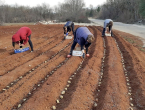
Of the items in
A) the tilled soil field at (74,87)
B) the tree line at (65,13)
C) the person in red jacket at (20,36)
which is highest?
the tree line at (65,13)

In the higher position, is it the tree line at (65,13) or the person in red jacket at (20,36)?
the tree line at (65,13)

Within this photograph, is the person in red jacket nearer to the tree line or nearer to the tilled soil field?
the tilled soil field

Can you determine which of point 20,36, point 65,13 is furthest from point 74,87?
point 65,13

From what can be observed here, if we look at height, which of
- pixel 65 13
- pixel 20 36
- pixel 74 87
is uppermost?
pixel 65 13

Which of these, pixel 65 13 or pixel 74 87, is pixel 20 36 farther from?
pixel 65 13

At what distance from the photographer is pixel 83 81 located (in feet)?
12.5

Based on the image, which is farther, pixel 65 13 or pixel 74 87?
pixel 65 13

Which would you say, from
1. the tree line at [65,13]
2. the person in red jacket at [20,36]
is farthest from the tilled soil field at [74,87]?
the tree line at [65,13]

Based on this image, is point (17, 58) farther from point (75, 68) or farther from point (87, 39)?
point (87, 39)

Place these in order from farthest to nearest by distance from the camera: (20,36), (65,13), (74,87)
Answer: (65,13), (20,36), (74,87)

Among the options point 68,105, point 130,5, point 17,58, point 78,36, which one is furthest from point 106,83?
point 130,5

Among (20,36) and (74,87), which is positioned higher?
(20,36)

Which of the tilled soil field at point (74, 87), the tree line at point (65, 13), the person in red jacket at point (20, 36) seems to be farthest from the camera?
the tree line at point (65, 13)

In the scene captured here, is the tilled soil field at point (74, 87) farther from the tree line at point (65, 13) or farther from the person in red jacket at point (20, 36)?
the tree line at point (65, 13)
